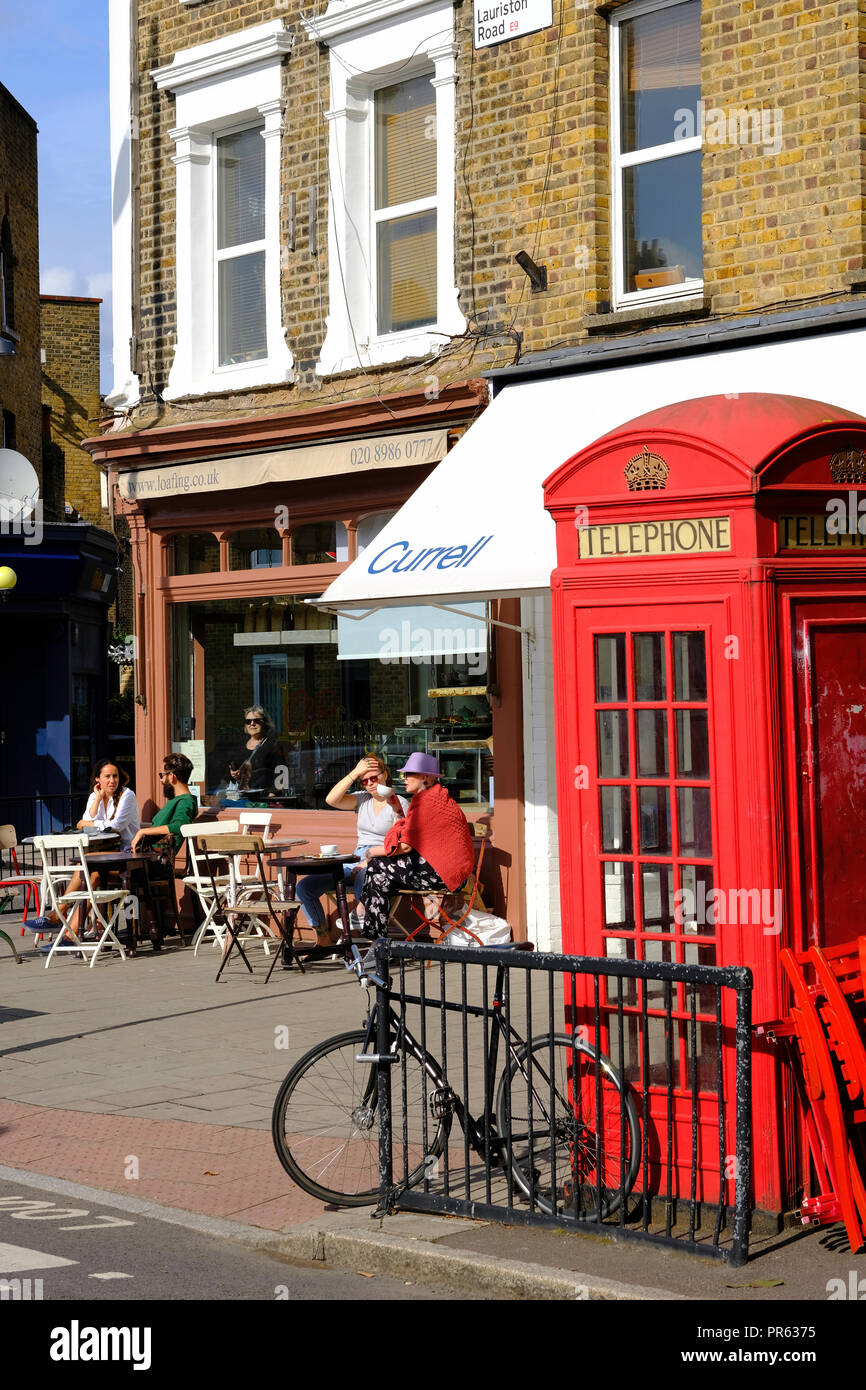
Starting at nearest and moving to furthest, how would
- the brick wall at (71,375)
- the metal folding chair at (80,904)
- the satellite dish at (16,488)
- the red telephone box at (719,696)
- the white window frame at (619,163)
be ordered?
the red telephone box at (719,696), the white window frame at (619,163), the metal folding chair at (80,904), the satellite dish at (16,488), the brick wall at (71,375)

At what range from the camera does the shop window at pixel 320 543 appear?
14.2m

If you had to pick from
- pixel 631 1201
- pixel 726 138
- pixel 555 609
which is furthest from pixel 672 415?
pixel 726 138

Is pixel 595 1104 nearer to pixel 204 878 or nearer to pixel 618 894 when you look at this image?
pixel 618 894

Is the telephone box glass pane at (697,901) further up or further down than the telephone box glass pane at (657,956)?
further up

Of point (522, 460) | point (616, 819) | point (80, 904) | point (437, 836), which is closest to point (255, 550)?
point (80, 904)

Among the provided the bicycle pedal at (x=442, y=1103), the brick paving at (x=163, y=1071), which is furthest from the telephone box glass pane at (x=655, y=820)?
the brick paving at (x=163, y=1071)

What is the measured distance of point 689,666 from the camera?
5973mm

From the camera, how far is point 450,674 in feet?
44.3

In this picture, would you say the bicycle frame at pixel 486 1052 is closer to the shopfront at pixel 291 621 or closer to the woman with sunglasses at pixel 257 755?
the shopfront at pixel 291 621

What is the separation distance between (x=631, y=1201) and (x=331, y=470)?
29.1 feet

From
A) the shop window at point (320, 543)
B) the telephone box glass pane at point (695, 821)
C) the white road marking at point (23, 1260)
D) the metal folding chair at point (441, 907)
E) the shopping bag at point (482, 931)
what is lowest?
the white road marking at point (23, 1260)

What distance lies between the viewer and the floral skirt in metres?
11.1

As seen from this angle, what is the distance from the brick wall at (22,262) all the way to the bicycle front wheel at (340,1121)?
868 inches
